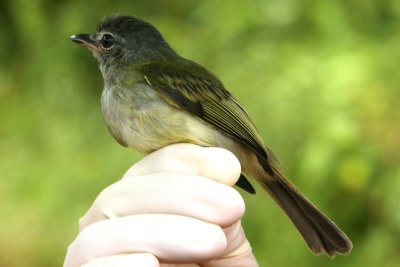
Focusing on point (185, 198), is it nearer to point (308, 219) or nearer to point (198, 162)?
point (198, 162)

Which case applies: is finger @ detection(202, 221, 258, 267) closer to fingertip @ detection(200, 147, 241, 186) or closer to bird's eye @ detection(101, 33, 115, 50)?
fingertip @ detection(200, 147, 241, 186)

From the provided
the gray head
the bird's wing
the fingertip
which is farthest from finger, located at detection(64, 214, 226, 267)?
the gray head

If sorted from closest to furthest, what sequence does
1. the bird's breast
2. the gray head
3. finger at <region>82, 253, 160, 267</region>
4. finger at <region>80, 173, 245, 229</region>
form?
finger at <region>82, 253, 160, 267</region> < finger at <region>80, 173, 245, 229</region> < the bird's breast < the gray head

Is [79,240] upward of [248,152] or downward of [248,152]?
downward

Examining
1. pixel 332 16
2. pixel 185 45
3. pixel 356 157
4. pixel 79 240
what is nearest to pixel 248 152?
pixel 79 240

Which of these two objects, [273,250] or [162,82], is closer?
[162,82]

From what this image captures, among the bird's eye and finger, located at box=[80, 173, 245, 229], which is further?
the bird's eye

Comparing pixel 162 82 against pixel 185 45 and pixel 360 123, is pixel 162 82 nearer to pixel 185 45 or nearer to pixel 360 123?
pixel 360 123
